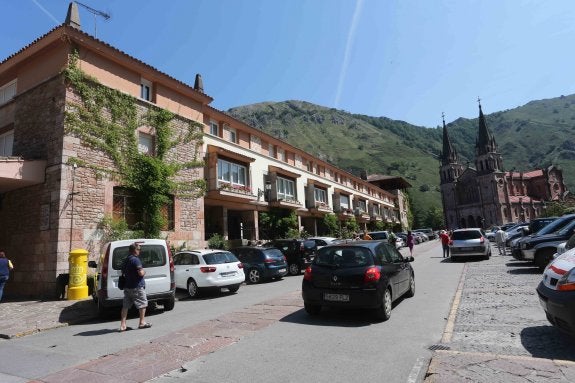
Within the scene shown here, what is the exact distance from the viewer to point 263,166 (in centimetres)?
3119

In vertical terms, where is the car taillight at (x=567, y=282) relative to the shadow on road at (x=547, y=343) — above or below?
above

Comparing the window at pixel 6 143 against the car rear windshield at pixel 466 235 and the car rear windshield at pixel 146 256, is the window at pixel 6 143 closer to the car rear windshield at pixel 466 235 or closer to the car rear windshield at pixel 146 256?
the car rear windshield at pixel 146 256

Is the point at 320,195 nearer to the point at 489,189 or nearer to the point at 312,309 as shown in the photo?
the point at 312,309

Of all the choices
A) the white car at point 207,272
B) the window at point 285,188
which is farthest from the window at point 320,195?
the white car at point 207,272

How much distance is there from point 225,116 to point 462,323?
73.9 ft

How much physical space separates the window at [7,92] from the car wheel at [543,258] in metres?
23.3

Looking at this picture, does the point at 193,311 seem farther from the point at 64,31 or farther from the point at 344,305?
the point at 64,31

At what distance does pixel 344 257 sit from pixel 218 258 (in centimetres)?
650

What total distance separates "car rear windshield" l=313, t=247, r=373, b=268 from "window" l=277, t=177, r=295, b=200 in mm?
24138

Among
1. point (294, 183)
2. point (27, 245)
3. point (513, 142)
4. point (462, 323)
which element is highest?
point (513, 142)

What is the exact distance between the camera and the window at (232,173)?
24891 mm

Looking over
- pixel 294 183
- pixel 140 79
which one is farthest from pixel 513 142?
pixel 140 79

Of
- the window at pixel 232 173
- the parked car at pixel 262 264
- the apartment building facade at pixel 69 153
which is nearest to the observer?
the apartment building facade at pixel 69 153

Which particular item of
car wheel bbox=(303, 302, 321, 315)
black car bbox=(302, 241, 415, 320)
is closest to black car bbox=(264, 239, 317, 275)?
black car bbox=(302, 241, 415, 320)
